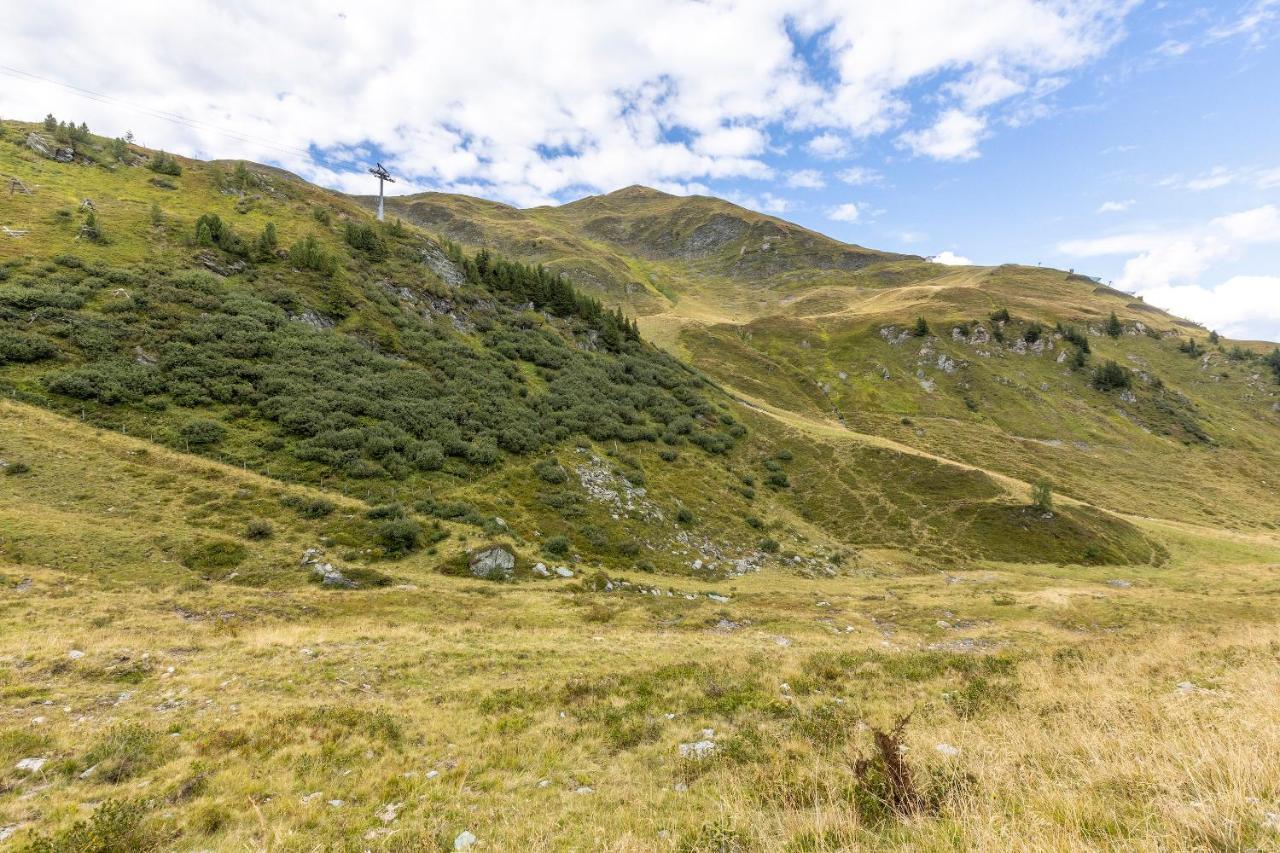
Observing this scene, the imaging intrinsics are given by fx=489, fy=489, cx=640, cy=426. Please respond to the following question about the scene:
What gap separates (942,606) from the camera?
29250mm

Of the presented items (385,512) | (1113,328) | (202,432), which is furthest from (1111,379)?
(202,432)

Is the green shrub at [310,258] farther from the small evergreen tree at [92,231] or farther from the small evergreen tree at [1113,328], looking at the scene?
the small evergreen tree at [1113,328]

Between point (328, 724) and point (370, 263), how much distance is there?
6514 centimetres

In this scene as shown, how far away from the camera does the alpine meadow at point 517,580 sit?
7090 mm

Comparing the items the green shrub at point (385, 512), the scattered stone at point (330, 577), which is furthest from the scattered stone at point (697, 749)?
the green shrub at point (385, 512)

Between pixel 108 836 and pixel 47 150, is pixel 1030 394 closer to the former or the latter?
pixel 108 836

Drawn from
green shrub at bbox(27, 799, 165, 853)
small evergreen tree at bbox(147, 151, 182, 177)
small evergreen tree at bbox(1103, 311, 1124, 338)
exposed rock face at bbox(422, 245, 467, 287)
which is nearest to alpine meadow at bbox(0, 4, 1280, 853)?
green shrub at bbox(27, 799, 165, 853)

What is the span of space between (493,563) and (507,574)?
102 cm

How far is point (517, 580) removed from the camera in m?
27.5

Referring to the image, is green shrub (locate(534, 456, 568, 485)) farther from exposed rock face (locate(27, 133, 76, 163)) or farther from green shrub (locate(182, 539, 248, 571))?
exposed rock face (locate(27, 133, 76, 163))

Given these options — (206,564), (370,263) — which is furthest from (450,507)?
(370,263)

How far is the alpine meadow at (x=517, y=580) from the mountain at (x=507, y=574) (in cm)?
15

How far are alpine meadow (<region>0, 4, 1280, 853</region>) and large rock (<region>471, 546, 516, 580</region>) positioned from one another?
0.23 metres

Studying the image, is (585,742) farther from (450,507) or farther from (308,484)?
(308,484)
